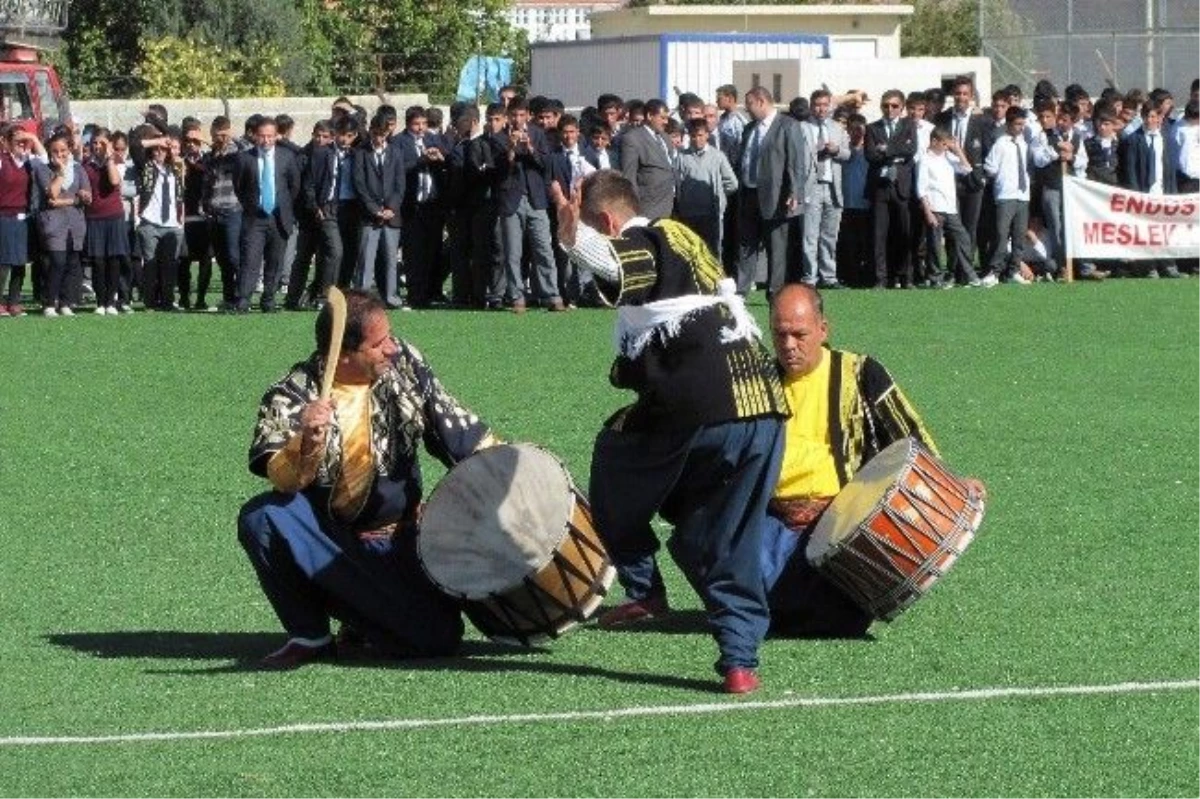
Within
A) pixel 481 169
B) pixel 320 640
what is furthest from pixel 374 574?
pixel 481 169

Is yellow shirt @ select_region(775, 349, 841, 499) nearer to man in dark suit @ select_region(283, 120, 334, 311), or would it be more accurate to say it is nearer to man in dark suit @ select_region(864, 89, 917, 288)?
man in dark suit @ select_region(283, 120, 334, 311)

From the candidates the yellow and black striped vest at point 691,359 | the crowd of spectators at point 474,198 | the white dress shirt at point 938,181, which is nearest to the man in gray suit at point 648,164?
the crowd of spectators at point 474,198

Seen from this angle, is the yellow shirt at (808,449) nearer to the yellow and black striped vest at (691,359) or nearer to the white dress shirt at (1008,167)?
the yellow and black striped vest at (691,359)

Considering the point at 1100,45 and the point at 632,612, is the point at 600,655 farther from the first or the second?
the point at 1100,45

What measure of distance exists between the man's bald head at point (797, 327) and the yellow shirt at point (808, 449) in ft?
0.29

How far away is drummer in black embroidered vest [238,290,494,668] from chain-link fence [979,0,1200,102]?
2750cm

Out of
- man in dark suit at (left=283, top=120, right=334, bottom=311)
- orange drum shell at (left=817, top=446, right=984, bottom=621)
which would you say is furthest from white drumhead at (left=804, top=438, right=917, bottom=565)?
man in dark suit at (left=283, top=120, right=334, bottom=311)

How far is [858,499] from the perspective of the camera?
316 inches

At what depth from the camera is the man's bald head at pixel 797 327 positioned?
8188 mm

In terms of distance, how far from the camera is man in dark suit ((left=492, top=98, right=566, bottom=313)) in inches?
828

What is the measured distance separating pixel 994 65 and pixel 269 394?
32.1 metres

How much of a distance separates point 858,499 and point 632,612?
1030mm

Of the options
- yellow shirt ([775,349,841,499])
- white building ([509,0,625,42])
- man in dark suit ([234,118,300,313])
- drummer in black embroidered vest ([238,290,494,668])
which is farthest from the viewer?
white building ([509,0,625,42])

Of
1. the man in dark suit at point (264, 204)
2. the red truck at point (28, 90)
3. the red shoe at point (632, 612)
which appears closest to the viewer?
the red shoe at point (632, 612)
